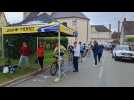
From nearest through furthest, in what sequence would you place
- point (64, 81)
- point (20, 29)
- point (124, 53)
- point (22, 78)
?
point (64, 81)
point (22, 78)
point (20, 29)
point (124, 53)

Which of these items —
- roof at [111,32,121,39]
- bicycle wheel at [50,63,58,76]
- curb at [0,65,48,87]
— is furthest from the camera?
roof at [111,32,121,39]

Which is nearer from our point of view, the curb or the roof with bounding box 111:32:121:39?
the curb

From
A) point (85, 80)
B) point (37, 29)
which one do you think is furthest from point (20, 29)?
point (85, 80)

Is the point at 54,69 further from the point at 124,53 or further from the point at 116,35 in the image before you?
the point at 116,35

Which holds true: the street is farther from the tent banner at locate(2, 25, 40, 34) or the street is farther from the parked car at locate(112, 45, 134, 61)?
the parked car at locate(112, 45, 134, 61)

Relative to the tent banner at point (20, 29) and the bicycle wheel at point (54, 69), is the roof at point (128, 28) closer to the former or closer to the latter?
the tent banner at point (20, 29)

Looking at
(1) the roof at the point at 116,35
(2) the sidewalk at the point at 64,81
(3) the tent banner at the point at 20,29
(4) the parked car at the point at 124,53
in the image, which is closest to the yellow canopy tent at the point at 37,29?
(3) the tent banner at the point at 20,29

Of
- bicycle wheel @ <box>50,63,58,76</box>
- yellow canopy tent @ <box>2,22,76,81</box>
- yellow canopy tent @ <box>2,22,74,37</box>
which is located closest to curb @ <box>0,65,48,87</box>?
bicycle wheel @ <box>50,63,58,76</box>

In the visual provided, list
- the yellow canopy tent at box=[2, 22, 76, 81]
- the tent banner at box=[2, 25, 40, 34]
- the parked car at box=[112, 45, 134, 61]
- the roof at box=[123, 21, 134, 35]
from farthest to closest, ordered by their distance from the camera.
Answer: the roof at box=[123, 21, 134, 35] < the parked car at box=[112, 45, 134, 61] < the tent banner at box=[2, 25, 40, 34] < the yellow canopy tent at box=[2, 22, 76, 81]

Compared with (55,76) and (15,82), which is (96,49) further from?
(15,82)

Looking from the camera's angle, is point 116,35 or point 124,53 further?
point 116,35
